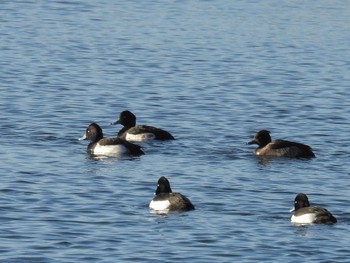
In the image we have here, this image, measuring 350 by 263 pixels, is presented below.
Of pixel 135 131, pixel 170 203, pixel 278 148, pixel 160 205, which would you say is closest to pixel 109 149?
pixel 135 131

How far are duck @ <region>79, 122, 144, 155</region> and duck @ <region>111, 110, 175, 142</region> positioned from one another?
1.45 metres

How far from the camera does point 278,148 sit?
111ft

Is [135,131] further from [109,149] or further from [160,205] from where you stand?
[160,205]

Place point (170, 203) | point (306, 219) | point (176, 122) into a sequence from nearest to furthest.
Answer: point (306, 219) < point (170, 203) < point (176, 122)

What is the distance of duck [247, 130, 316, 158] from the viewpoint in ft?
108

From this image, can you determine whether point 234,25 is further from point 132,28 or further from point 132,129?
point 132,129

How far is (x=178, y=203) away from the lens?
88.9ft

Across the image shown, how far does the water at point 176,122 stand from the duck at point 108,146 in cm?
38

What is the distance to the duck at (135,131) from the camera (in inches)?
1380

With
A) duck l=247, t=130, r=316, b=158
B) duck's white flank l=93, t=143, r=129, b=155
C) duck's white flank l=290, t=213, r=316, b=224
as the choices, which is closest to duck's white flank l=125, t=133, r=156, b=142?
duck's white flank l=93, t=143, r=129, b=155

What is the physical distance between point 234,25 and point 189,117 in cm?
1934

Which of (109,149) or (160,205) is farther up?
(160,205)

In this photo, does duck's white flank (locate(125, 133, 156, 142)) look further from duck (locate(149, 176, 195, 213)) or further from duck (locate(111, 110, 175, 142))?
duck (locate(149, 176, 195, 213))

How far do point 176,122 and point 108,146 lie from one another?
4.80 meters
